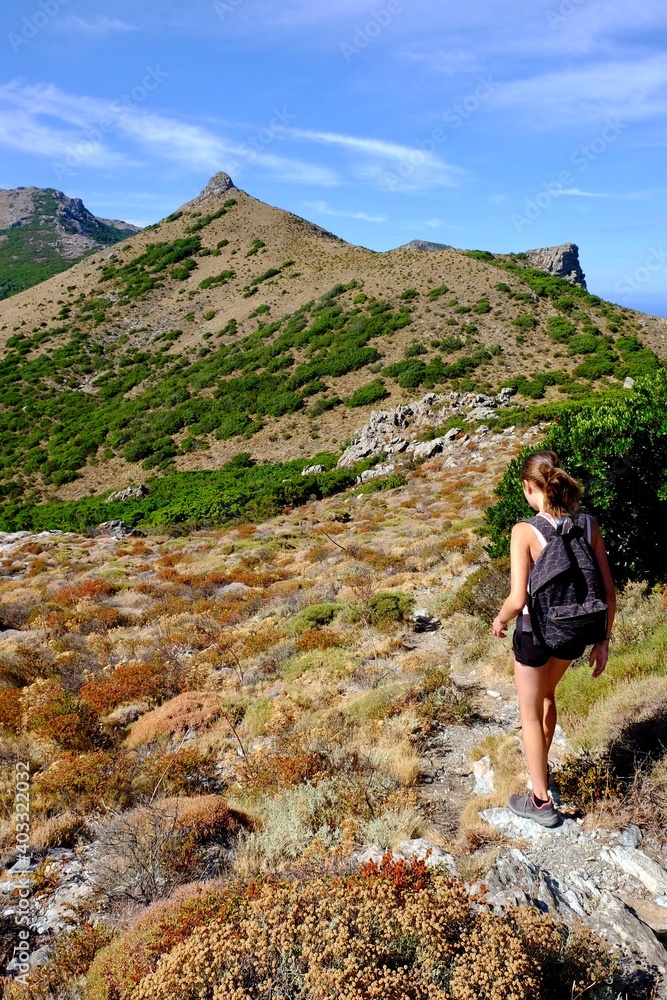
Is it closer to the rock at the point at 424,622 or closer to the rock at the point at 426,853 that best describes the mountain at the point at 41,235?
the rock at the point at 424,622

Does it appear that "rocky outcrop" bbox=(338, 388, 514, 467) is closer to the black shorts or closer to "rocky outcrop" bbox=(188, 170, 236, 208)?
the black shorts

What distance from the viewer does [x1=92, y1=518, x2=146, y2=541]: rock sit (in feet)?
85.1

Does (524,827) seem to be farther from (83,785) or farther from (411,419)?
(411,419)

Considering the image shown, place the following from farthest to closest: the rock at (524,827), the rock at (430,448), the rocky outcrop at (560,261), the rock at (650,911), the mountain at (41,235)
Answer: the mountain at (41,235) < the rocky outcrop at (560,261) < the rock at (430,448) < the rock at (524,827) < the rock at (650,911)

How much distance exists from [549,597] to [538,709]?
2.71 feet

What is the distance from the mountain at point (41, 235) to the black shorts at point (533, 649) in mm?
110332

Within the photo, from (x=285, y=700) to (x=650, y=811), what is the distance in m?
4.40

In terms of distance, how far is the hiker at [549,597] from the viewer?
320 cm

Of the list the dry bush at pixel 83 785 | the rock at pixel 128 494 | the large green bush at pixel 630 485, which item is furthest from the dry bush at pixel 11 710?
the rock at pixel 128 494

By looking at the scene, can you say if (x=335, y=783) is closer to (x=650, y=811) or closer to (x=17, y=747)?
(x=650, y=811)

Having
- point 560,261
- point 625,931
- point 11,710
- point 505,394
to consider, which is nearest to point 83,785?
point 11,710

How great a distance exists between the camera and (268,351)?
4488cm

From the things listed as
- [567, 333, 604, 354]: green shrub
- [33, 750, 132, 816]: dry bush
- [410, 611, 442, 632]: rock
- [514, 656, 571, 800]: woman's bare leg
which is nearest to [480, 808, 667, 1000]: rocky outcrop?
[514, 656, 571, 800]: woman's bare leg

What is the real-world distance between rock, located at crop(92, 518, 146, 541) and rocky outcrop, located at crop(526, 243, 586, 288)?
48957 mm
